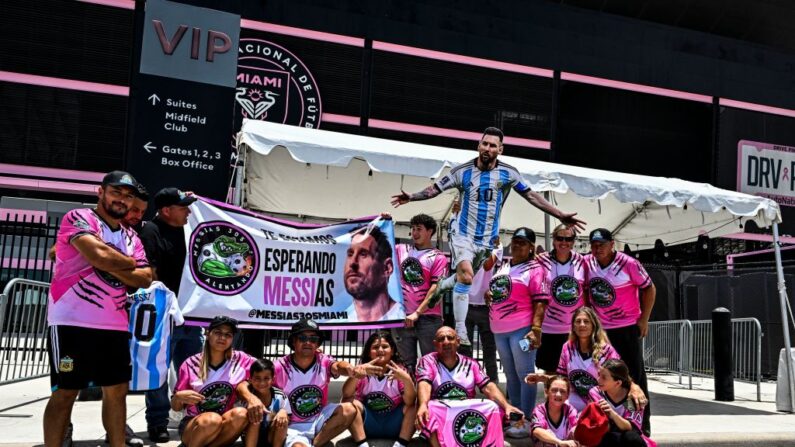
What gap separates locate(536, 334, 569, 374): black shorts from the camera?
20.2 ft

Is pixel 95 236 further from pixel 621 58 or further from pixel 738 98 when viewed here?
pixel 738 98

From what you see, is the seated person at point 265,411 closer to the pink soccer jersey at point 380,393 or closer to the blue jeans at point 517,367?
the pink soccer jersey at point 380,393

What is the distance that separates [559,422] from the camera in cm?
509

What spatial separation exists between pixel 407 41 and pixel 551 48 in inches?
168

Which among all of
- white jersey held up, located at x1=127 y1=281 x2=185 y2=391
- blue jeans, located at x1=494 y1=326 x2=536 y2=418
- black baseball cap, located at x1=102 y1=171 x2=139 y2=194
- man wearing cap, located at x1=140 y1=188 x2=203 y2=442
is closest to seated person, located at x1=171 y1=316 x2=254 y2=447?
white jersey held up, located at x1=127 y1=281 x2=185 y2=391

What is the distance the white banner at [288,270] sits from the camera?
20.5 ft

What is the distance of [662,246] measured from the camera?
38.0ft

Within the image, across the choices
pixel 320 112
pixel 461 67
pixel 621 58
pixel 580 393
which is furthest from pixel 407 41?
pixel 580 393

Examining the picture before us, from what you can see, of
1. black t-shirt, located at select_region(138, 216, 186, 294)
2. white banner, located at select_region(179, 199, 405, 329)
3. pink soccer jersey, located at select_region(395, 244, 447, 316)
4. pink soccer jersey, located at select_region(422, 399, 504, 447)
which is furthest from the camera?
pink soccer jersey, located at select_region(395, 244, 447, 316)

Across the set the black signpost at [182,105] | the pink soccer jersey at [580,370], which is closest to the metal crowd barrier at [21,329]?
the black signpost at [182,105]

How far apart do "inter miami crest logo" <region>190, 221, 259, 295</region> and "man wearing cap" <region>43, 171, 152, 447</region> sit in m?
1.82

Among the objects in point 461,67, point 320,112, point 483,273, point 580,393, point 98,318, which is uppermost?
point 461,67

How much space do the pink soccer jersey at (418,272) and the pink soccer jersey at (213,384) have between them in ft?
7.63

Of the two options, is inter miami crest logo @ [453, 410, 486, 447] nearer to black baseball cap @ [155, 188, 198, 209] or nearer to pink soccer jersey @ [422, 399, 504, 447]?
pink soccer jersey @ [422, 399, 504, 447]
